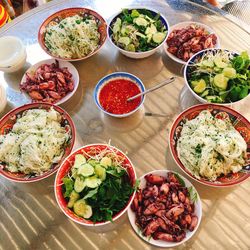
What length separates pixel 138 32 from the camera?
285 centimetres

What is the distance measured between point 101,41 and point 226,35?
4.01 feet

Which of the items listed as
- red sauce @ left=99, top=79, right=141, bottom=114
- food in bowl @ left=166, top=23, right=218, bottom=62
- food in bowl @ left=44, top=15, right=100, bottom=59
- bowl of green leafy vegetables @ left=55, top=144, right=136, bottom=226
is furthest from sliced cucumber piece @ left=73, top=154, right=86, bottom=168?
food in bowl @ left=166, top=23, right=218, bottom=62

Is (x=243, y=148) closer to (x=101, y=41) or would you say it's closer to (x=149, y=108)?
(x=149, y=108)

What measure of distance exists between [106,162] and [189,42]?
141 centimetres

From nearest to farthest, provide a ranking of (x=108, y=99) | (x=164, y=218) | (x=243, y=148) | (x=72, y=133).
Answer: (x=164, y=218), (x=243, y=148), (x=72, y=133), (x=108, y=99)

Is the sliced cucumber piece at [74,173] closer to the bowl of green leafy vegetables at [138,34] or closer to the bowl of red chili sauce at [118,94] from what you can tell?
the bowl of red chili sauce at [118,94]

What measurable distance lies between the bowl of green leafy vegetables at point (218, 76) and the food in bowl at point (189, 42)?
135mm

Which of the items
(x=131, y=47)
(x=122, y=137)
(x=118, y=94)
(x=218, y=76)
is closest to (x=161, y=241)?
(x=122, y=137)

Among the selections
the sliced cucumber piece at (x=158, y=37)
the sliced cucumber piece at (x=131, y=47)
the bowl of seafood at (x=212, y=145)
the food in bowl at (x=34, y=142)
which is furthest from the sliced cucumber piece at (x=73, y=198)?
the sliced cucumber piece at (x=158, y=37)

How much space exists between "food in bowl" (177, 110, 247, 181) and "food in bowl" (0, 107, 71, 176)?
874 mm

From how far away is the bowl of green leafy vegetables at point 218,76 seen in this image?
2.49 meters

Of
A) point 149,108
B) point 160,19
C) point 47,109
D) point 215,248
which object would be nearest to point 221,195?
point 215,248

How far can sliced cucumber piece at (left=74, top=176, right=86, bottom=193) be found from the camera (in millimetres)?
2011

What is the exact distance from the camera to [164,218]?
2.02 m
